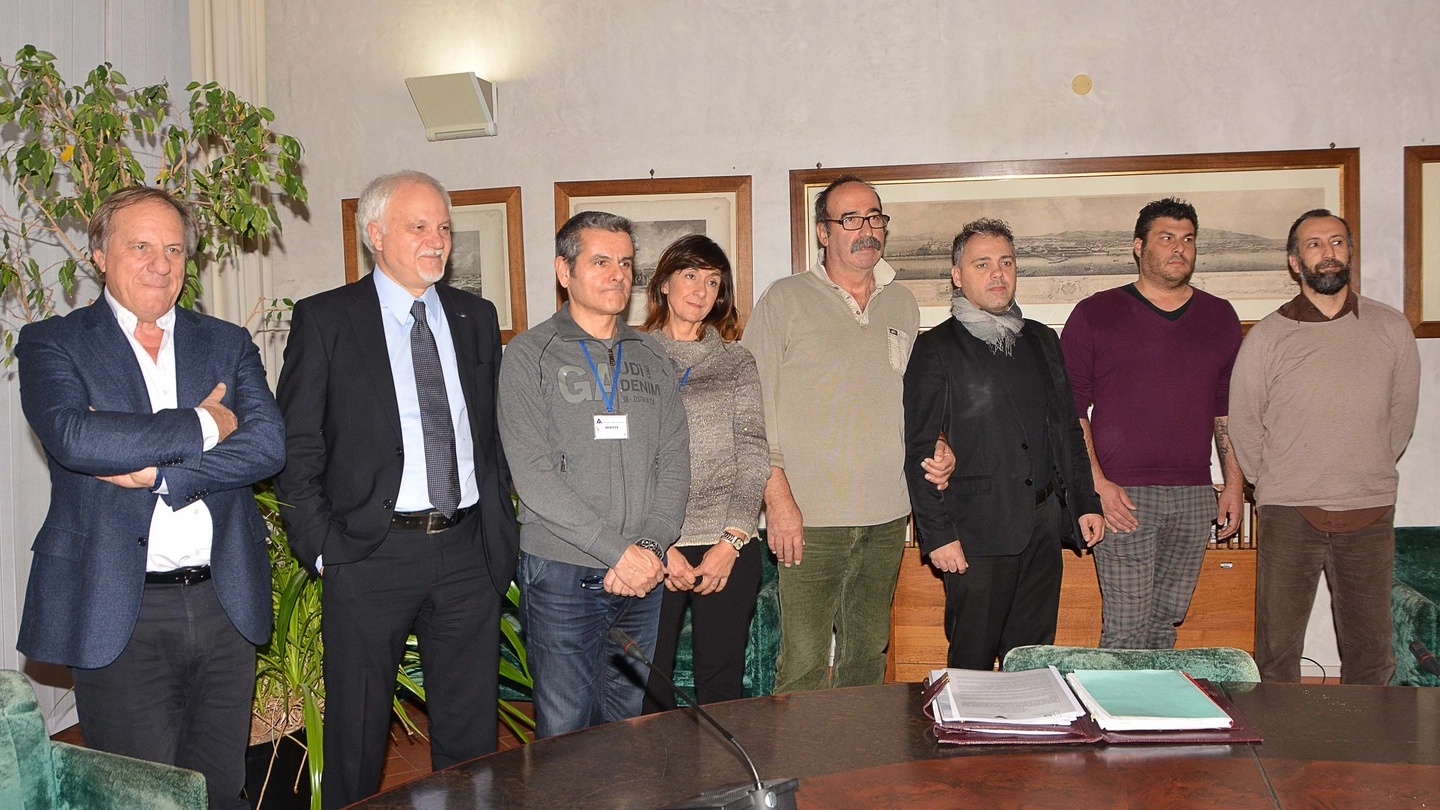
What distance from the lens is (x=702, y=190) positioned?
15.3ft

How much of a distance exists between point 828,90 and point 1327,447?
241 cm

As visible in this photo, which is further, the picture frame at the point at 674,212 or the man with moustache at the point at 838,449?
the picture frame at the point at 674,212

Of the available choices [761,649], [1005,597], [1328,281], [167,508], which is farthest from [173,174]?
[1328,281]

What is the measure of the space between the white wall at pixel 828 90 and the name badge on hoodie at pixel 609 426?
226cm

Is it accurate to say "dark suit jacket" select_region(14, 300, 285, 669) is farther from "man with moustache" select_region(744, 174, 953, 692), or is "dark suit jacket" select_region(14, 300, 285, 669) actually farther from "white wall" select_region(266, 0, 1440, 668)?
"white wall" select_region(266, 0, 1440, 668)

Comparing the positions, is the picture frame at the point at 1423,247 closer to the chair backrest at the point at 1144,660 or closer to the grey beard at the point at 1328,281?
the grey beard at the point at 1328,281

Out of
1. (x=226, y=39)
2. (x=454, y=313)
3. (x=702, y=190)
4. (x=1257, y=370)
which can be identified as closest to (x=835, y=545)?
(x=454, y=313)

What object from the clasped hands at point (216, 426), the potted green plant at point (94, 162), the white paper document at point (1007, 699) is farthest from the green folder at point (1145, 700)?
the potted green plant at point (94, 162)

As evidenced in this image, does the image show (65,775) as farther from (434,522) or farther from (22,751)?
(434,522)

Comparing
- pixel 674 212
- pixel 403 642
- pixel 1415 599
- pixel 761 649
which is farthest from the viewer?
pixel 674 212

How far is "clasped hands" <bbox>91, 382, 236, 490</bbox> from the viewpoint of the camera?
7.18 feet

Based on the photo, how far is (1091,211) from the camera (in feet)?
14.7

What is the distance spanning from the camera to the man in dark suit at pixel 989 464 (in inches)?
121

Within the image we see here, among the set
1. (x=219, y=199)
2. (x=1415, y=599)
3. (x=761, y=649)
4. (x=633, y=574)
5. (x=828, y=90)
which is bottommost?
(x=761, y=649)
